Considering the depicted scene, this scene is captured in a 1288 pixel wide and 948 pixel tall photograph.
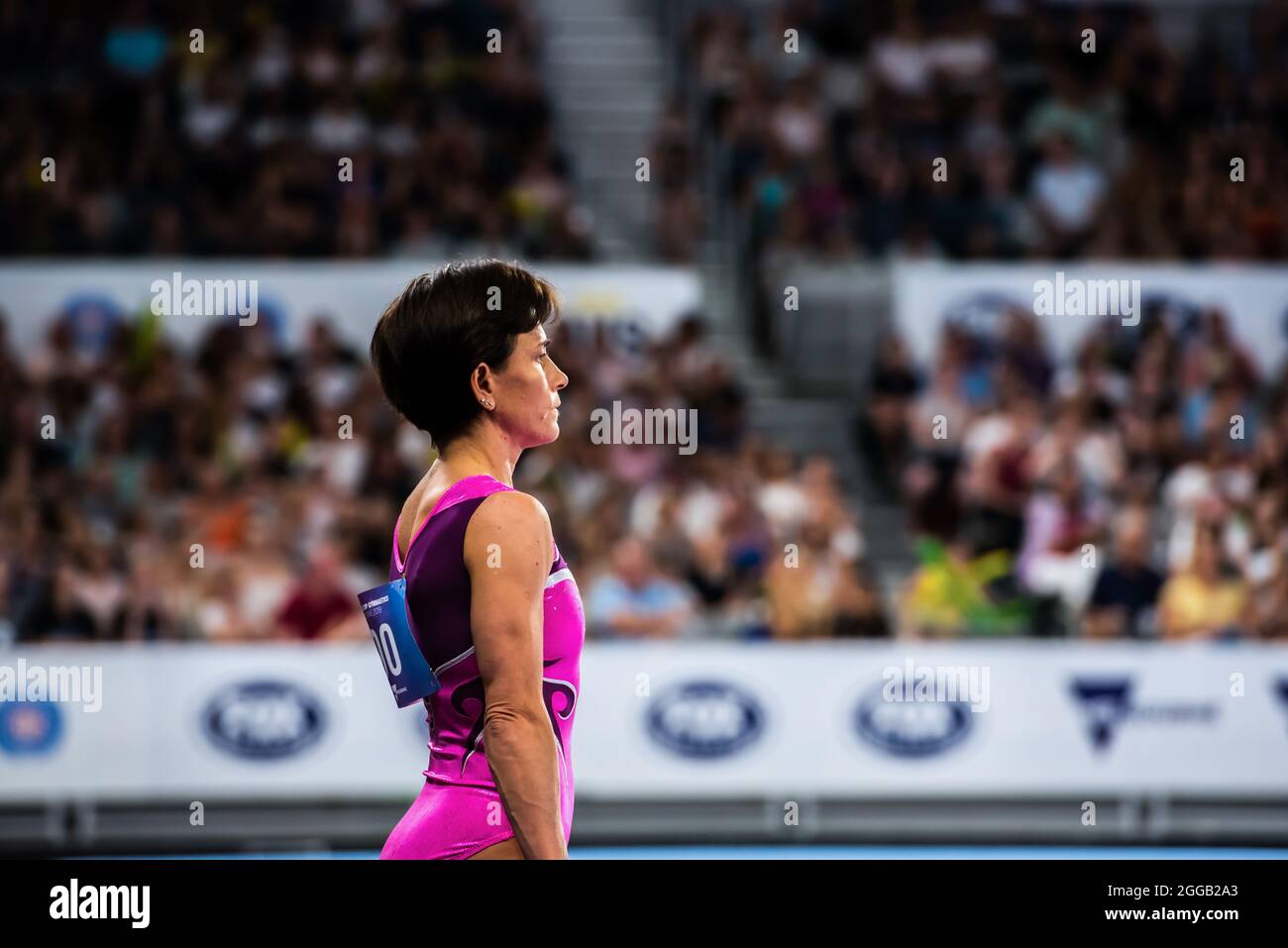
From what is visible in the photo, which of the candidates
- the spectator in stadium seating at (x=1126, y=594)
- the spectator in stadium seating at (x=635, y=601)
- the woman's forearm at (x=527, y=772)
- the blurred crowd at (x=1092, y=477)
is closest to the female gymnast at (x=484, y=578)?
the woman's forearm at (x=527, y=772)

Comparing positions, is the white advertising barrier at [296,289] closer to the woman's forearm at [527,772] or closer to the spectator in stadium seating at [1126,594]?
the spectator in stadium seating at [1126,594]

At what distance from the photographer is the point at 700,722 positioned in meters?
8.80

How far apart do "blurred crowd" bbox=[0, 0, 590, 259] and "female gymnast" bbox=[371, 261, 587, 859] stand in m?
9.01

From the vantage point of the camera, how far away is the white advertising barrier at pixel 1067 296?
11344mm

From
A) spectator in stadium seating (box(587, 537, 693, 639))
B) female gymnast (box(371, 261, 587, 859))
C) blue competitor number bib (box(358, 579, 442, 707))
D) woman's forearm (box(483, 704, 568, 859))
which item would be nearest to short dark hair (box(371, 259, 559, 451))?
female gymnast (box(371, 261, 587, 859))

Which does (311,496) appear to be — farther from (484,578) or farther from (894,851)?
(484,578)

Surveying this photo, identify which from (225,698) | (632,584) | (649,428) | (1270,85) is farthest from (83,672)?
(1270,85)

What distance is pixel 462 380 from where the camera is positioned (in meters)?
2.69

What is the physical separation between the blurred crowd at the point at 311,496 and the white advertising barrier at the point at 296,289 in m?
0.18

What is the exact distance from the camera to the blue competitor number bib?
8.89ft

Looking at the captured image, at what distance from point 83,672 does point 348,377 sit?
293 cm

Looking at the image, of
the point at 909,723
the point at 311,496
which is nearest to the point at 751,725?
the point at 909,723

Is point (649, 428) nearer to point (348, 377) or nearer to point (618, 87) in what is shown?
point (348, 377)

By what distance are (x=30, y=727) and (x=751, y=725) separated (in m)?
3.59
